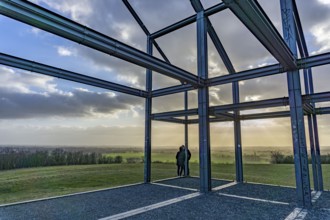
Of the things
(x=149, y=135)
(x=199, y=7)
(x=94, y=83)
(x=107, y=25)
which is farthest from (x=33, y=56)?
(x=199, y=7)

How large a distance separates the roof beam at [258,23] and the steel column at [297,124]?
1.40 meters

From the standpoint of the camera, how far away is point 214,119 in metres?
9.54

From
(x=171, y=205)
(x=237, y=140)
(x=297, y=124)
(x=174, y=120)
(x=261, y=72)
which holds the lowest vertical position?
(x=171, y=205)

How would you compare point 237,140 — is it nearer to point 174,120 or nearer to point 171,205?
point 174,120

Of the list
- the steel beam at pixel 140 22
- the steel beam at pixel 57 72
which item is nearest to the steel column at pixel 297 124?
the steel beam at pixel 140 22

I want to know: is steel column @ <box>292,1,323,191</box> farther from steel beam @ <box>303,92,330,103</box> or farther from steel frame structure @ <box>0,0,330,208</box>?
steel beam @ <box>303,92,330,103</box>

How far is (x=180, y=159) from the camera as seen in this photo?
1024 cm

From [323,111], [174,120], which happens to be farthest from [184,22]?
[323,111]

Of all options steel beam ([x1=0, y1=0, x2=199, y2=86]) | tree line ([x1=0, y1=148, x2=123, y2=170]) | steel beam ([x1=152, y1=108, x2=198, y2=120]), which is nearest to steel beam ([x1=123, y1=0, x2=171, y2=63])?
steel beam ([x1=152, y1=108, x2=198, y2=120])

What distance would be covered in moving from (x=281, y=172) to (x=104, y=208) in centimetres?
972

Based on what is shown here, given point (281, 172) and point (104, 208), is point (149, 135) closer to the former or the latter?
point (104, 208)

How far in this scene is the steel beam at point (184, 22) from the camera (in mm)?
7330

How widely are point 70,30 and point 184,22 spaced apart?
6104 millimetres

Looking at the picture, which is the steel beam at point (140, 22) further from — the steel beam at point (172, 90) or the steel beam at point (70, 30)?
the steel beam at point (70, 30)
